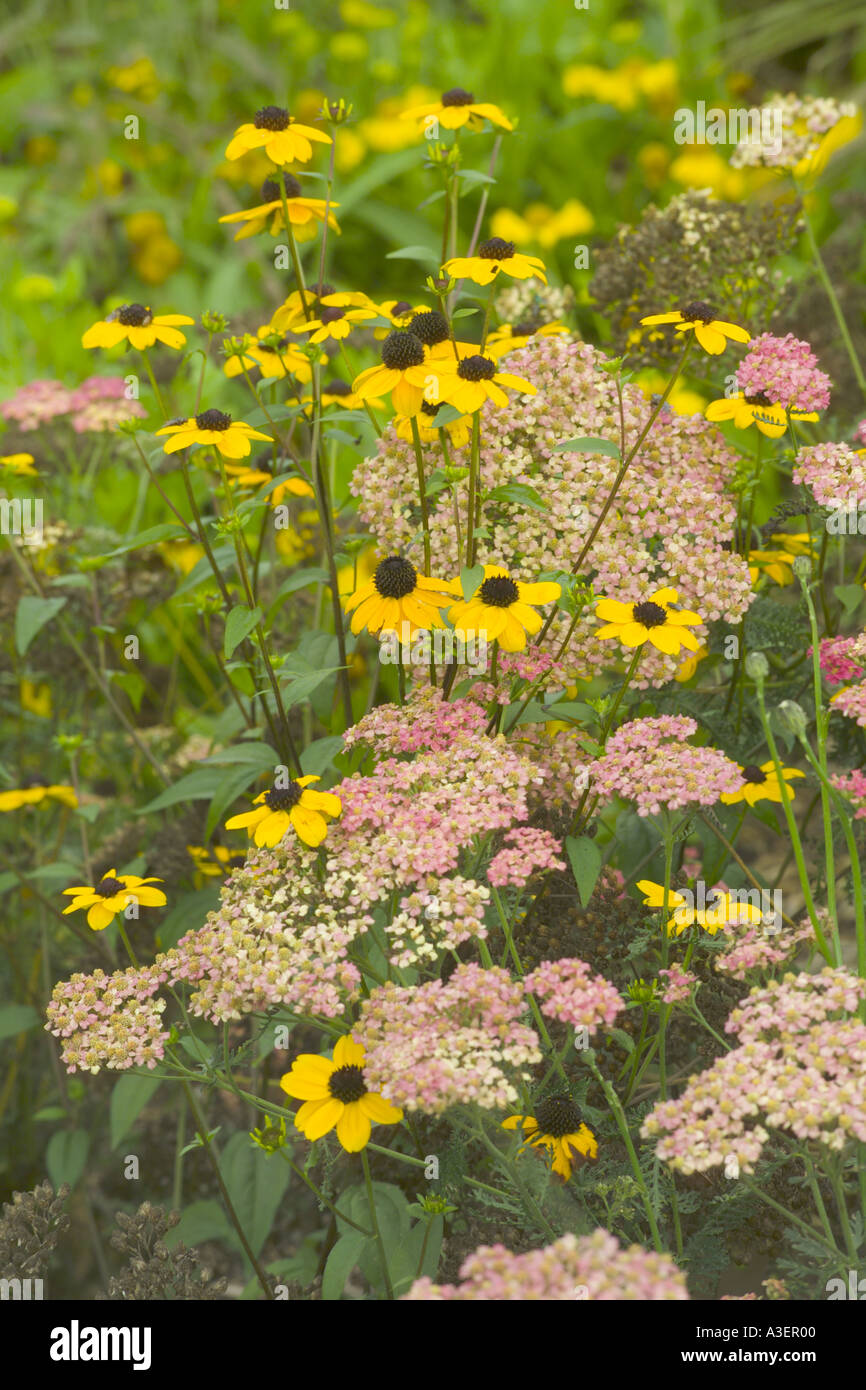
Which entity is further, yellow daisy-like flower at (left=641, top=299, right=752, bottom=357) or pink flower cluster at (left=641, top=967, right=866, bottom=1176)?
yellow daisy-like flower at (left=641, top=299, right=752, bottom=357)

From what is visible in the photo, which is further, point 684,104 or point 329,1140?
point 684,104

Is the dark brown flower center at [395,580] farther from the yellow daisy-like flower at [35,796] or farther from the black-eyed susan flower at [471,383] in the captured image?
the yellow daisy-like flower at [35,796]

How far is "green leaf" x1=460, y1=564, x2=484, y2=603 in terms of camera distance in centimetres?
134

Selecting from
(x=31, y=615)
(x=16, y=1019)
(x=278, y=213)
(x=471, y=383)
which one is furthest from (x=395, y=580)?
(x=16, y=1019)

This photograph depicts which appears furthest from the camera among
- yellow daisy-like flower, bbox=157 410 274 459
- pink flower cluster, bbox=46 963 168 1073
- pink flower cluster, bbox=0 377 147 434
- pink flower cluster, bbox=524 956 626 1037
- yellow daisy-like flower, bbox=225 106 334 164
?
pink flower cluster, bbox=0 377 147 434

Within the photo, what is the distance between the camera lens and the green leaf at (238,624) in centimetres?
146

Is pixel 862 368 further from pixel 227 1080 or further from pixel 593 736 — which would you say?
pixel 227 1080

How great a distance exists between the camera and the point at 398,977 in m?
1.48

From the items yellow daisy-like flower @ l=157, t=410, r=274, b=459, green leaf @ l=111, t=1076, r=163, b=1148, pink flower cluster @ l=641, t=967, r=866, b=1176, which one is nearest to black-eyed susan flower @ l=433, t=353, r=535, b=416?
yellow daisy-like flower @ l=157, t=410, r=274, b=459

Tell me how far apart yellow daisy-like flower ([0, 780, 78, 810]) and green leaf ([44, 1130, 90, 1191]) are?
21.6 inches

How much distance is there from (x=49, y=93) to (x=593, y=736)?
5.42m

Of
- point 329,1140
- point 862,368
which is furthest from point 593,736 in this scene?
point 862,368

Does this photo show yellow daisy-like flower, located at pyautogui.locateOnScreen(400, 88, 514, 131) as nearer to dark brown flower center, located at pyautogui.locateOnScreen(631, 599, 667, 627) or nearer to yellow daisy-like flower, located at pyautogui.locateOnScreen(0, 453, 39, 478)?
dark brown flower center, located at pyautogui.locateOnScreen(631, 599, 667, 627)

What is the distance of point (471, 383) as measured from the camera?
1404mm
